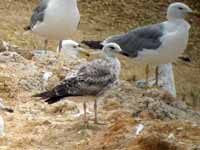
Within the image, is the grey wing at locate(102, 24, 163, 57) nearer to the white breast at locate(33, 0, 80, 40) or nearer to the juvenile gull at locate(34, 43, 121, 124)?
the white breast at locate(33, 0, 80, 40)

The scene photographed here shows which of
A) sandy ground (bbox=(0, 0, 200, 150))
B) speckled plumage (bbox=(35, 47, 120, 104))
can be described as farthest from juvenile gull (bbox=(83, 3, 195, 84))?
speckled plumage (bbox=(35, 47, 120, 104))

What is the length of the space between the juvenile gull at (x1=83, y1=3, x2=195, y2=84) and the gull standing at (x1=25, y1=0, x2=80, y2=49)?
2.42 ft

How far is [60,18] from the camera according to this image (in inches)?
476

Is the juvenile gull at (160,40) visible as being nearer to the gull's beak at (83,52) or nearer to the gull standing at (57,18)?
the gull standing at (57,18)

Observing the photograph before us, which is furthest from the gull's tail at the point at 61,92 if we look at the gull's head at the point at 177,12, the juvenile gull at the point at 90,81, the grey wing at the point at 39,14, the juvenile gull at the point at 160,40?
the grey wing at the point at 39,14

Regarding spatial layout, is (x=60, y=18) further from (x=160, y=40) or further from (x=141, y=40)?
(x=160, y=40)

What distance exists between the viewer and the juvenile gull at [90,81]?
884 cm

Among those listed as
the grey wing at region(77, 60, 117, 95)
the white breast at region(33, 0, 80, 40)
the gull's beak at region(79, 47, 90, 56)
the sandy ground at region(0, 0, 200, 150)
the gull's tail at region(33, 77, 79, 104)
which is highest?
the white breast at region(33, 0, 80, 40)

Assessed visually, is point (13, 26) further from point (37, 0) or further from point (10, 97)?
point (10, 97)

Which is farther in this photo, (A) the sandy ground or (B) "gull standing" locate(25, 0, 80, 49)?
(B) "gull standing" locate(25, 0, 80, 49)

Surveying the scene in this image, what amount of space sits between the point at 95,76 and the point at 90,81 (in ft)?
0.38

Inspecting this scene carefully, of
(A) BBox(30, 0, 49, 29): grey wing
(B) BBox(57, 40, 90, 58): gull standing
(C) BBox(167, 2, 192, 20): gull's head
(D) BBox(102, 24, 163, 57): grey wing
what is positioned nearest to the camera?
(D) BBox(102, 24, 163, 57): grey wing

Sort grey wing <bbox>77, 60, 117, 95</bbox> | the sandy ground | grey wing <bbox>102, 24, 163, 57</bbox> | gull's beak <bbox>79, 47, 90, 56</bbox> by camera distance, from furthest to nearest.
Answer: gull's beak <bbox>79, 47, 90, 56</bbox> → grey wing <bbox>102, 24, 163, 57</bbox> → grey wing <bbox>77, 60, 117, 95</bbox> → the sandy ground

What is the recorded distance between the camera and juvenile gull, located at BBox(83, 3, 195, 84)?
36.4ft
